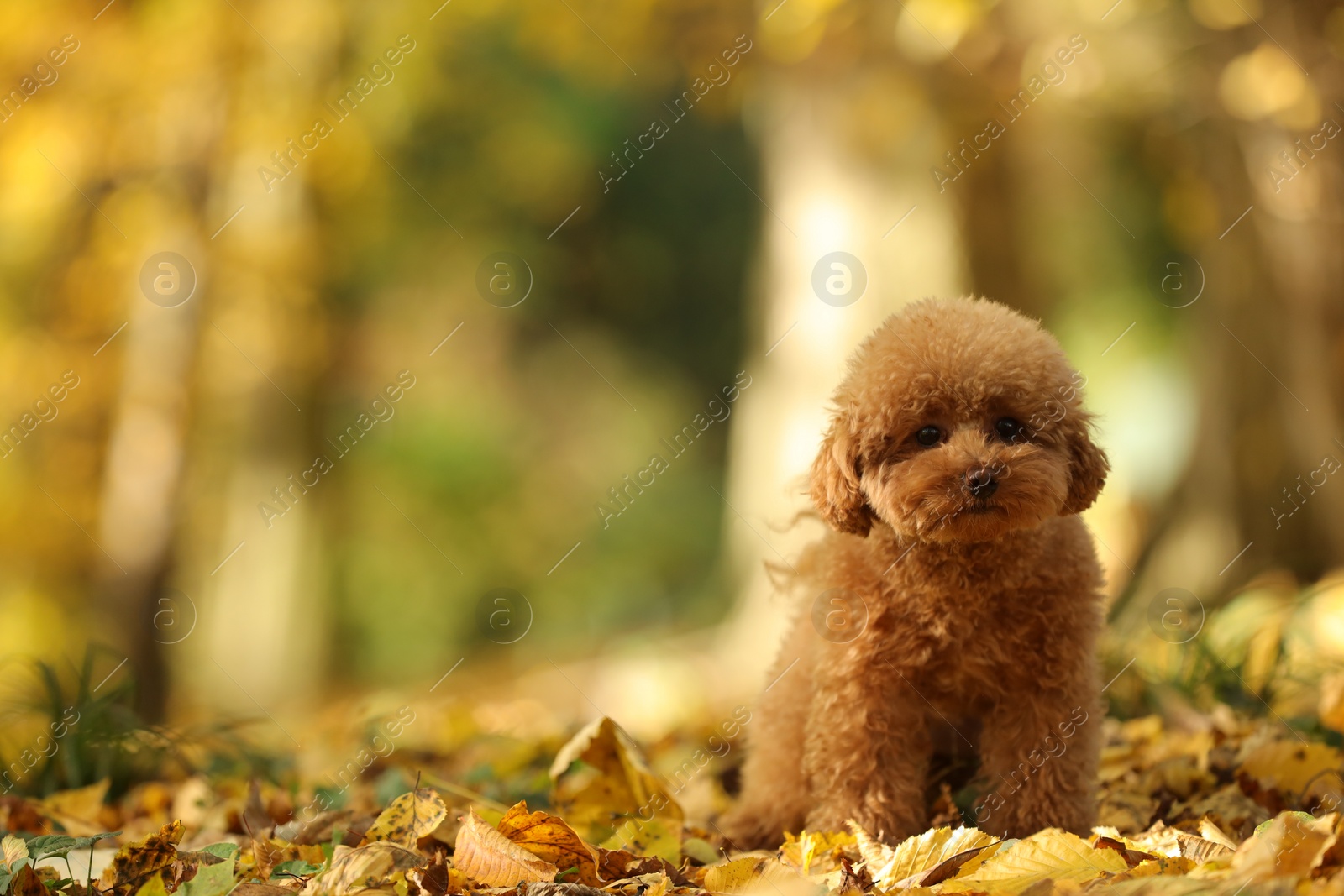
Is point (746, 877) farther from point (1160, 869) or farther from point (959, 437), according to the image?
point (959, 437)

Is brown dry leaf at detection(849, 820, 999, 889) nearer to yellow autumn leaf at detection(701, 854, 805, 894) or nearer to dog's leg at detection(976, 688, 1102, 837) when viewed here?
yellow autumn leaf at detection(701, 854, 805, 894)

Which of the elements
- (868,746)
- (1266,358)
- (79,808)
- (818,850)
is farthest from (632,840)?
(1266,358)

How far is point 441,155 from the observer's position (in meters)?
15.3

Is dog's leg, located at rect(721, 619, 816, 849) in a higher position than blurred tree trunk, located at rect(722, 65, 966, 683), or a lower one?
lower

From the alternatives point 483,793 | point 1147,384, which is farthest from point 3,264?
point 1147,384

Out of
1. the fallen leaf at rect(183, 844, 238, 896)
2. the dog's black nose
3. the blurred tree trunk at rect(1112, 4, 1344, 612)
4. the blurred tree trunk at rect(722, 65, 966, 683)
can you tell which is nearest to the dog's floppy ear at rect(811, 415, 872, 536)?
the dog's black nose

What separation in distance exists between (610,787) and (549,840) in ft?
2.56

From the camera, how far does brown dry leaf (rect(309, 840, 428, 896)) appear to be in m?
2.24

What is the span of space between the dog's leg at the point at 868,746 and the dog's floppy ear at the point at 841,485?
0.34 metres

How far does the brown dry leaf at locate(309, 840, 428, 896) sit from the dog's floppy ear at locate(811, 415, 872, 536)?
1303mm

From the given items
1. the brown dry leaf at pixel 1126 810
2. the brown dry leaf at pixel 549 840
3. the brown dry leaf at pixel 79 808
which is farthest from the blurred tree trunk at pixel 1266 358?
the brown dry leaf at pixel 79 808

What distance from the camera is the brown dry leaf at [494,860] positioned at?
237cm

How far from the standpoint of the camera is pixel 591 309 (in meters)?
17.5

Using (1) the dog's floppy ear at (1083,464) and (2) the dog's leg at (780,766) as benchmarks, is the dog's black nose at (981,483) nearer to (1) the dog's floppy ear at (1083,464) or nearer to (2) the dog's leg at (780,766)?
(1) the dog's floppy ear at (1083,464)
